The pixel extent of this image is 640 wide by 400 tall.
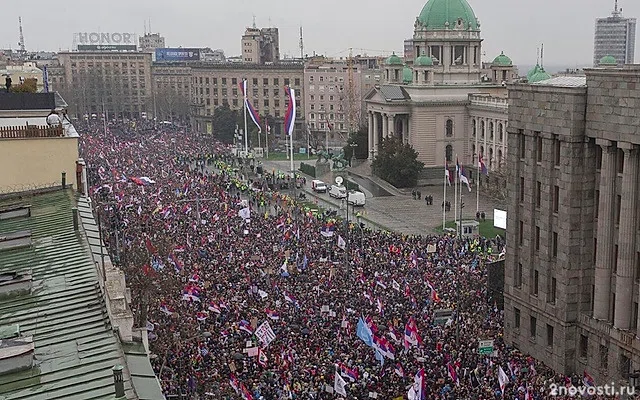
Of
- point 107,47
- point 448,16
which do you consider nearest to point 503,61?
point 448,16

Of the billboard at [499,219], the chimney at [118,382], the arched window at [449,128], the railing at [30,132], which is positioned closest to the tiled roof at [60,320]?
the chimney at [118,382]

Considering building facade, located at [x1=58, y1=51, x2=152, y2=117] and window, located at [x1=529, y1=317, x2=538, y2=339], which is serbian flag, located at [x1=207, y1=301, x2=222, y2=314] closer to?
Result: window, located at [x1=529, y1=317, x2=538, y2=339]

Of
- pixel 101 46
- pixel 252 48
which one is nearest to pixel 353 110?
pixel 252 48

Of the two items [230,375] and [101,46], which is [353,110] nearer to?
[101,46]

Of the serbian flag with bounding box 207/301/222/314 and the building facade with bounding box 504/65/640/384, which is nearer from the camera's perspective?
the building facade with bounding box 504/65/640/384

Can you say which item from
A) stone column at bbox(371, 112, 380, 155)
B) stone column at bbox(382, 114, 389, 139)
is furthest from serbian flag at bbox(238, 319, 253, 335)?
stone column at bbox(371, 112, 380, 155)

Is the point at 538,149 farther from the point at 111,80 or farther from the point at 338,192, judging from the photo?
the point at 111,80
